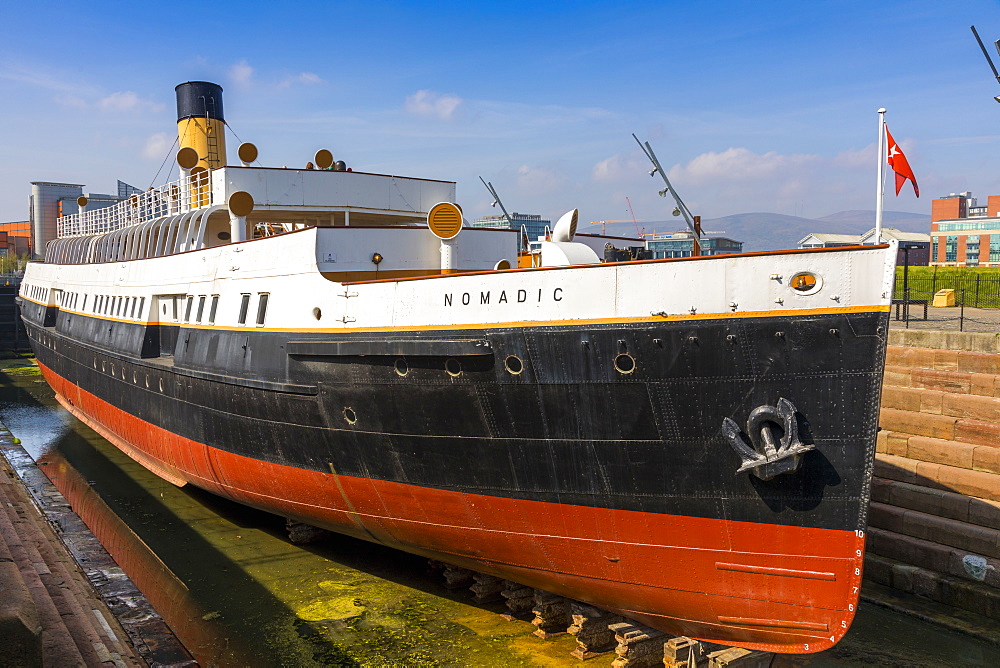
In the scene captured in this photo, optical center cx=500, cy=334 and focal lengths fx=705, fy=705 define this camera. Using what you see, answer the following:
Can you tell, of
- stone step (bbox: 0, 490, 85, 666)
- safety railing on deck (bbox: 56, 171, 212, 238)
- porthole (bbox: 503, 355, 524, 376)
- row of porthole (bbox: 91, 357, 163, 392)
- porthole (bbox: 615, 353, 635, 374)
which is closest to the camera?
stone step (bbox: 0, 490, 85, 666)

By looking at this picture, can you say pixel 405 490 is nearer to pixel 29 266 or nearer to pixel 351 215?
pixel 351 215

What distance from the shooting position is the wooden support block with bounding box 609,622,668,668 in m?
8.84

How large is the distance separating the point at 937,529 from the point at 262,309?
12.4 metres

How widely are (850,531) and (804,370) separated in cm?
179

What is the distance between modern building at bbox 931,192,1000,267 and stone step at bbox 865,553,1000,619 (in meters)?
78.4

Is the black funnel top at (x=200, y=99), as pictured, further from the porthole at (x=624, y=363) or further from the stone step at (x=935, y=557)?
the stone step at (x=935, y=557)

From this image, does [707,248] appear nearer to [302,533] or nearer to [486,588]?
[302,533]

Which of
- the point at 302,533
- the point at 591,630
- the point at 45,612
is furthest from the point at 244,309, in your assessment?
the point at 591,630

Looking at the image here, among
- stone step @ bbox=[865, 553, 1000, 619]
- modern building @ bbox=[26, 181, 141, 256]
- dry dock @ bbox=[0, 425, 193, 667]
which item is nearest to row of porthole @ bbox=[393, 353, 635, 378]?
dry dock @ bbox=[0, 425, 193, 667]

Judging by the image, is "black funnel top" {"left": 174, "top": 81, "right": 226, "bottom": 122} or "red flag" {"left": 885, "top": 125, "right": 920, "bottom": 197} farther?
"black funnel top" {"left": 174, "top": 81, "right": 226, "bottom": 122}

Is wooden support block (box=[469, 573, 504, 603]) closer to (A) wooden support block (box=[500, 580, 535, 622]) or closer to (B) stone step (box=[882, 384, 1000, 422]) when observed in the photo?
(A) wooden support block (box=[500, 580, 535, 622])

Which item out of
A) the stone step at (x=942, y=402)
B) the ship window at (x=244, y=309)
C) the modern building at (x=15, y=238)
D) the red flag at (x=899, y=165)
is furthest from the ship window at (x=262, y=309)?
the modern building at (x=15, y=238)

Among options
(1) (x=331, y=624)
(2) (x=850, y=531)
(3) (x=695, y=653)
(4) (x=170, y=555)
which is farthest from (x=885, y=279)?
(4) (x=170, y=555)

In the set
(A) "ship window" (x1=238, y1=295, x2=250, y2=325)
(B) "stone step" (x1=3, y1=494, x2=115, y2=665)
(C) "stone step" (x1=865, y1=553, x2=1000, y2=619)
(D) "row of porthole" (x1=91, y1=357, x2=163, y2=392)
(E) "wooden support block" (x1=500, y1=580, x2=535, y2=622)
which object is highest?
(A) "ship window" (x1=238, y1=295, x2=250, y2=325)
